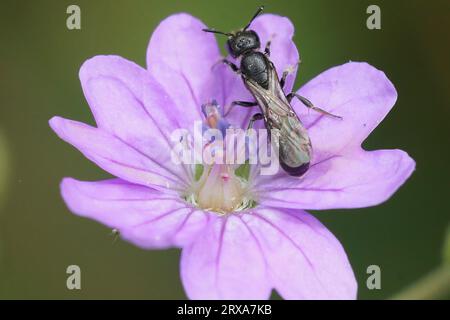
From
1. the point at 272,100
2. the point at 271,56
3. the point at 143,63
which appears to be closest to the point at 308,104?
the point at 272,100

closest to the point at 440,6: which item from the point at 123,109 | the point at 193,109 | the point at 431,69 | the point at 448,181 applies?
the point at 431,69

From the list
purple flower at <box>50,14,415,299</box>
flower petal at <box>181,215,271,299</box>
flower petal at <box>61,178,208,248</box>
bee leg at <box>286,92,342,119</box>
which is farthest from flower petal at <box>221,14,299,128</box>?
flower petal at <box>181,215,271,299</box>

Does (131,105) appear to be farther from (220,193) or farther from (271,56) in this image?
(271,56)

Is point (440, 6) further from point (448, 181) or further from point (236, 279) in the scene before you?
point (236, 279)

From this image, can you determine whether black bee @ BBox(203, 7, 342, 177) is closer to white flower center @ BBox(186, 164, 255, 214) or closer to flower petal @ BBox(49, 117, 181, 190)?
white flower center @ BBox(186, 164, 255, 214)

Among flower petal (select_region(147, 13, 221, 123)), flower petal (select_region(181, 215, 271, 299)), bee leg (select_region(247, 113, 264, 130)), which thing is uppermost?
flower petal (select_region(147, 13, 221, 123))
